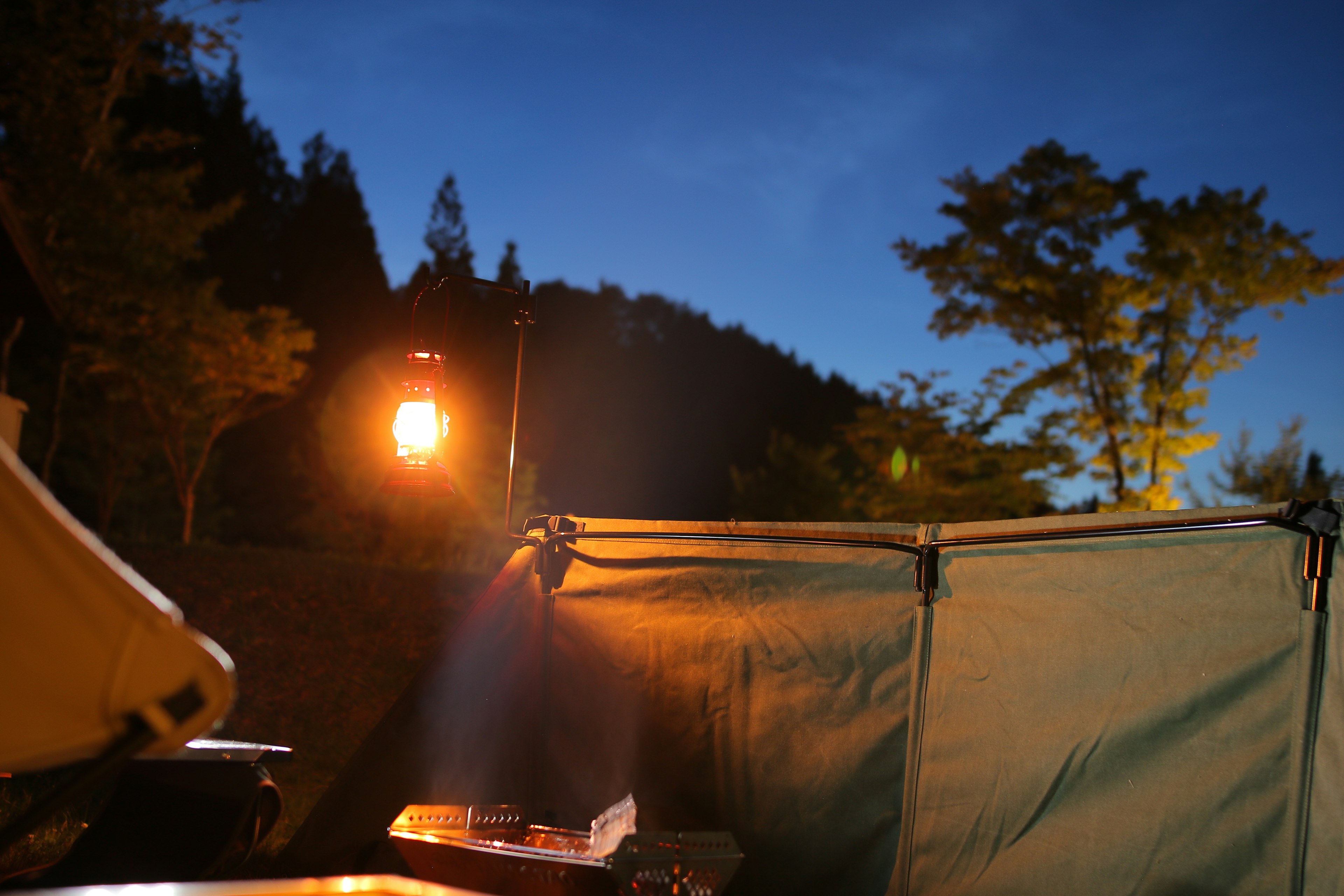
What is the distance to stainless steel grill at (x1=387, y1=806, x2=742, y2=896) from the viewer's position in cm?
239

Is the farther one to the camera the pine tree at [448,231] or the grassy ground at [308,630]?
the pine tree at [448,231]

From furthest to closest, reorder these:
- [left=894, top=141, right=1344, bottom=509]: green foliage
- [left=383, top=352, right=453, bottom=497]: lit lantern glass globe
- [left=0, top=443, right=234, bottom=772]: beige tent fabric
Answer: [left=894, top=141, right=1344, bottom=509]: green foliage
[left=383, top=352, right=453, bottom=497]: lit lantern glass globe
[left=0, top=443, right=234, bottom=772]: beige tent fabric

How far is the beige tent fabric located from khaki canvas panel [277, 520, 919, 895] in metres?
1.90

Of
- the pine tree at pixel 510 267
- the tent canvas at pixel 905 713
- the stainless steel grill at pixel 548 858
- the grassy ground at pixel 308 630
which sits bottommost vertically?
the grassy ground at pixel 308 630

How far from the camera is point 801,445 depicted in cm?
3309

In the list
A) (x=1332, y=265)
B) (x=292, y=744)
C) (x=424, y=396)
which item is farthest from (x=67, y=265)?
(x=1332, y=265)

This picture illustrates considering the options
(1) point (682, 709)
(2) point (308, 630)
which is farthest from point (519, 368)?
(2) point (308, 630)

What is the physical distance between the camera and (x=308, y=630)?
8852 mm

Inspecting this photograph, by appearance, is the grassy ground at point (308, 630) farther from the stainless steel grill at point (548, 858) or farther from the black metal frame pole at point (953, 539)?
the black metal frame pole at point (953, 539)

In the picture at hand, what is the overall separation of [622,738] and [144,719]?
7.69 feet

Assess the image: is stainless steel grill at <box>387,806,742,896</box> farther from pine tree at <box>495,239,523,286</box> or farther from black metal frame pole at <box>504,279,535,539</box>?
pine tree at <box>495,239,523,286</box>

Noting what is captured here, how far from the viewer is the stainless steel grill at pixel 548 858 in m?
2.39

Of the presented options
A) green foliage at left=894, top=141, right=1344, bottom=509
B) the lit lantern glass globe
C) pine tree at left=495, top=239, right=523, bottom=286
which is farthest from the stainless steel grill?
pine tree at left=495, top=239, right=523, bottom=286

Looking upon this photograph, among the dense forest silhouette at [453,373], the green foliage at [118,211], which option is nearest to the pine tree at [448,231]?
the dense forest silhouette at [453,373]
